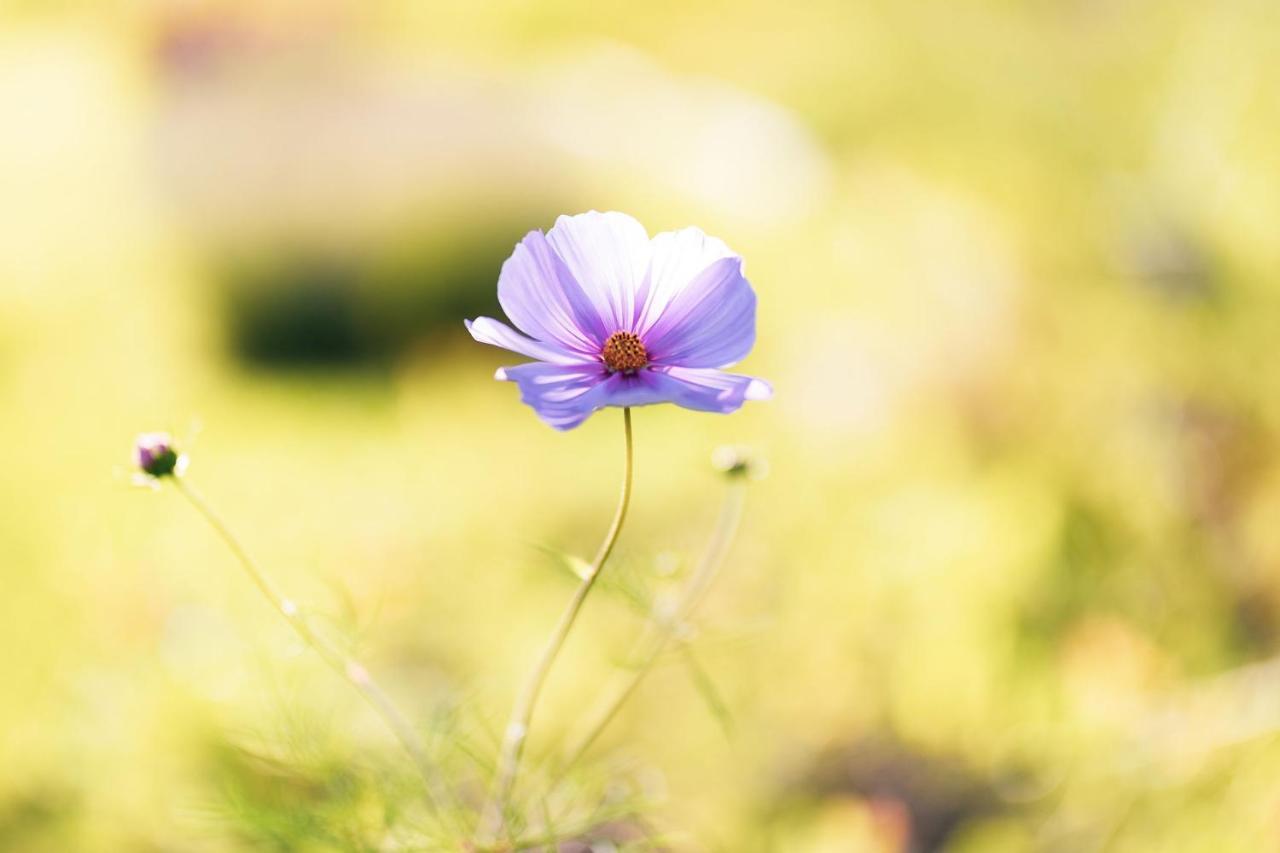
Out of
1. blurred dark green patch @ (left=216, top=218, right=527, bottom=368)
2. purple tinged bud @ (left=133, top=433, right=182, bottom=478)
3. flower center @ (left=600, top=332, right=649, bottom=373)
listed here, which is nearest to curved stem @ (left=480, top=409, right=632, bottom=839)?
flower center @ (left=600, top=332, right=649, bottom=373)

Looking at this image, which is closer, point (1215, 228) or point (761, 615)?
point (761, 615)

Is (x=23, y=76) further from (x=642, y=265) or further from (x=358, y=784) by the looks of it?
(x=642, y=265)

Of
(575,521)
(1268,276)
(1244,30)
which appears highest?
(1244,30)

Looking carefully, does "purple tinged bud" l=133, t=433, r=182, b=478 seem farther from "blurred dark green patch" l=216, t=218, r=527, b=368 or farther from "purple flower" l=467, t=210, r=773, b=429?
"blurred dark green patch" l=216, t=218, r=527, b=368

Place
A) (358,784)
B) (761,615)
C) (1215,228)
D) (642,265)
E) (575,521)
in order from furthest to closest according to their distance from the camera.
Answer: (1215,228)
(575,521)
(761,615)
(358,784)
(642,265)

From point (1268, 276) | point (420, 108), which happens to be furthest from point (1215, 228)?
point (420, 108)
